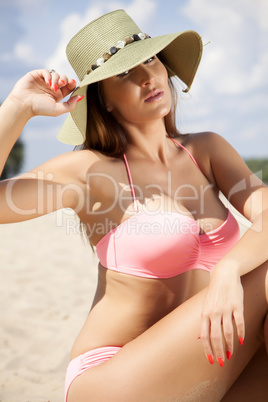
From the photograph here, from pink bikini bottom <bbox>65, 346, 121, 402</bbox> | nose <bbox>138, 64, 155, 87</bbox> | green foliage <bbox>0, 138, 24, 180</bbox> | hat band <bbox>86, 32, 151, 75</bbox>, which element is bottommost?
green foliage <bbox>0, 138, 24, 180</bbox>

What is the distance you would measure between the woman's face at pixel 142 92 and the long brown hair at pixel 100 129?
0.10 m

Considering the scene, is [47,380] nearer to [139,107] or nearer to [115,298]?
[115,298]

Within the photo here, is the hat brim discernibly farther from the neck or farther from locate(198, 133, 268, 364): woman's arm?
locate(198, 133, 268, 364): woman's arm

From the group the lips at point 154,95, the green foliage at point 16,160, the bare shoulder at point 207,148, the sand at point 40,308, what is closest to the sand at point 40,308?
the sand at point 40,308

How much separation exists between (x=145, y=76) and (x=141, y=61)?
16cm

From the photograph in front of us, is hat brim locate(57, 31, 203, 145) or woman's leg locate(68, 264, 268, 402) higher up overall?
hat brim locate(57, 31, 203, 145)

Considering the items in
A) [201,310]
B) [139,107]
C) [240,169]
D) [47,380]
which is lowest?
[47,380]

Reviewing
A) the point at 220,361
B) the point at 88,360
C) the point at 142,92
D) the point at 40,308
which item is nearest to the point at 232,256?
the point at 220,361

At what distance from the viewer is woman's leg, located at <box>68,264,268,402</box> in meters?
1.50

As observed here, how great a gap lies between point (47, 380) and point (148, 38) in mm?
2278

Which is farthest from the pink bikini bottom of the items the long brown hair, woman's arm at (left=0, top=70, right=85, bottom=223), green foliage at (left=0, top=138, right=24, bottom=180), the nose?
green foliage at (left=0, top=138, right=24, bottom=180)

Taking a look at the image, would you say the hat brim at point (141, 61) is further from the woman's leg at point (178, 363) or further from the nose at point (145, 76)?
the woman's leg at point (178, 363)

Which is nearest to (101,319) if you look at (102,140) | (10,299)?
(102,140)

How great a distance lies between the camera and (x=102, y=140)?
2072 millimetres
